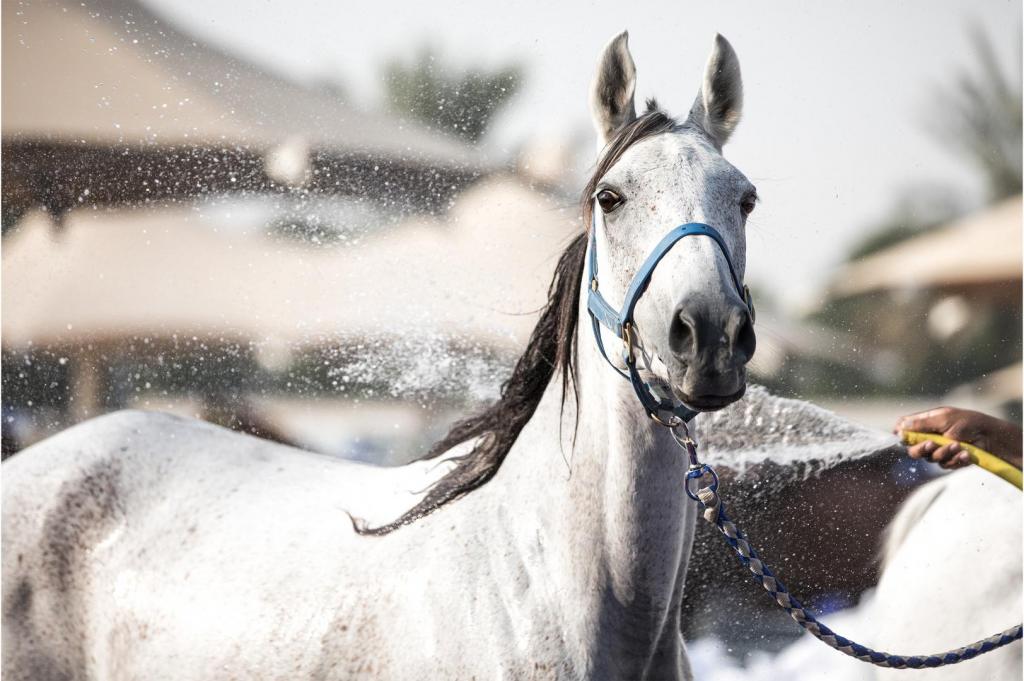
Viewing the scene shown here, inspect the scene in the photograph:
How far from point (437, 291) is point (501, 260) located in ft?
0.77

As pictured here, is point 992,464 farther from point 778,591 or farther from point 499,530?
point 499,530

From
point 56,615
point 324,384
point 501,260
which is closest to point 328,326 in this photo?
point 324,384

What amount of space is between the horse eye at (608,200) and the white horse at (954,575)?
1.94 metres

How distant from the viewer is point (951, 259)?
10.9 feet

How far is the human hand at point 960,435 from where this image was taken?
98.6 inches

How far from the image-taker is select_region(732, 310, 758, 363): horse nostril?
130 centimetres

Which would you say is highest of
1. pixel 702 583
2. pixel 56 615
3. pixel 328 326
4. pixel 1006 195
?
pixel 1006 195

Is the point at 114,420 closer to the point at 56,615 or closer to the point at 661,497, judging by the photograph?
the point at 56,615

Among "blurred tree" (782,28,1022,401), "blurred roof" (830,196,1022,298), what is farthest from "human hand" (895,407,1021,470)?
"blurred roof" (830,196,1022,298)

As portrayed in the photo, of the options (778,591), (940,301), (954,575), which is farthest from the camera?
(940,301)

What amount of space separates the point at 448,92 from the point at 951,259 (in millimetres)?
1939

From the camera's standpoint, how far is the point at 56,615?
2338mm

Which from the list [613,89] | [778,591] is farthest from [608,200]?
[778,591]

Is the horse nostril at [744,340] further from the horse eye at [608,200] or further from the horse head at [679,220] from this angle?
the horse eye at [608,200]
